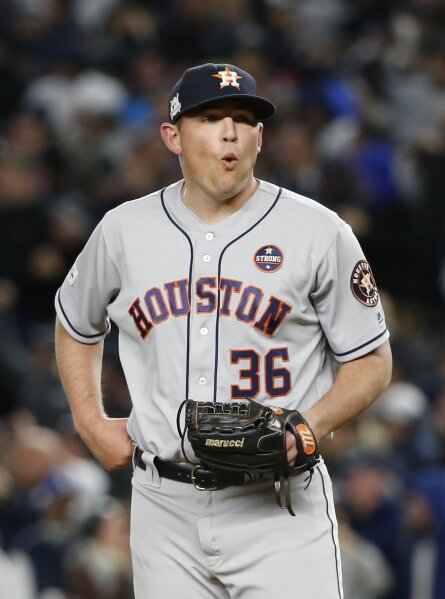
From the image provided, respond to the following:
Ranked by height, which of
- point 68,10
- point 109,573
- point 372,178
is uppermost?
point 68,10

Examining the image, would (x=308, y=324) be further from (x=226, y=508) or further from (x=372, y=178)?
(x=372, y=178)

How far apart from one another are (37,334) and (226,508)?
193 inches

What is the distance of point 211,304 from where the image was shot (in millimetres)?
3529

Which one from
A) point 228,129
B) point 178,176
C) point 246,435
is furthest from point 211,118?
point 178,176

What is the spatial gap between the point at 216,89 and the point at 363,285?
64 cm

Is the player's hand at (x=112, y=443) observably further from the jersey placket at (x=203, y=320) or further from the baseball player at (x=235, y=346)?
the jersey placket at (x=203, y=320)

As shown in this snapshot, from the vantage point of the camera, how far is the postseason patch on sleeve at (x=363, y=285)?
3506mm

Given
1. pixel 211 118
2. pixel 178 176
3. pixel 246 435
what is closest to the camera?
pixel 246 435

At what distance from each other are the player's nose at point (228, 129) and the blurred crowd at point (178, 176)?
3.02 meters

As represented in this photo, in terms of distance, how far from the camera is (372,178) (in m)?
9.20

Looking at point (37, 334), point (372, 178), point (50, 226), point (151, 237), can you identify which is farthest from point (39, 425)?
point (151, 237)

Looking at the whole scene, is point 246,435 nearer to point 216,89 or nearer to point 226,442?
point 226,442

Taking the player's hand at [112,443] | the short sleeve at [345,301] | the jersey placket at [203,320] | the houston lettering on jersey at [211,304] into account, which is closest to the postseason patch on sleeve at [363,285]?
the short sleeve at [345,301]

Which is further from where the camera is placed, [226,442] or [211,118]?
[211,118]
